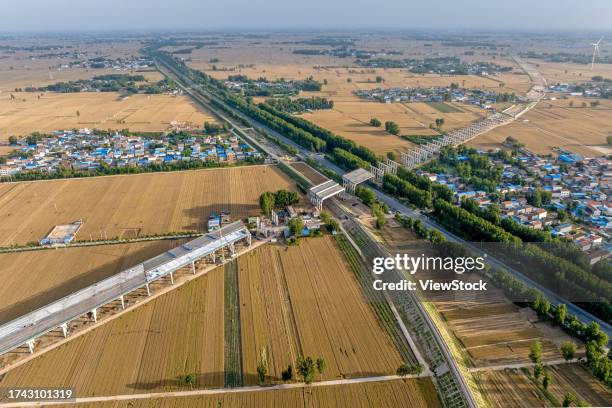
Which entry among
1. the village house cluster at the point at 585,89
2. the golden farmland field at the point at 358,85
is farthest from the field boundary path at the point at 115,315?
the village house cluster at the point at 585,89

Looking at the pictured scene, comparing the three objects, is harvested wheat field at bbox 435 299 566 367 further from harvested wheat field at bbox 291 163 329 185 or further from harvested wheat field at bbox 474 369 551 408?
harvested wheat field at bbox 291 163 329 185

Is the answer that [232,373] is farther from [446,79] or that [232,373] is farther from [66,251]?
[446,79]

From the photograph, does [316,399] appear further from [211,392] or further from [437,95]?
[437,95]

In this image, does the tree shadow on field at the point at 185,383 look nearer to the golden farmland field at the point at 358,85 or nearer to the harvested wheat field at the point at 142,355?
the harvested wheat field at the point at 142,355

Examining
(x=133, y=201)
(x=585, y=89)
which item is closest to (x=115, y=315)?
(x=133, y=201)

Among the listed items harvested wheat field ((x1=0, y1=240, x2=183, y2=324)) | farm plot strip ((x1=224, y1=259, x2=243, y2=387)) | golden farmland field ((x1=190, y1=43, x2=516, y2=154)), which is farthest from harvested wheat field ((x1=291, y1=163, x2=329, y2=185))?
harvested wheat field ((x1=0, y1=240, x2=183, y2=324))
